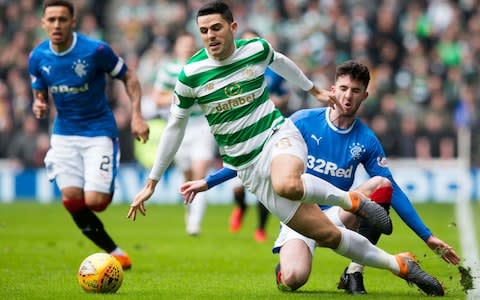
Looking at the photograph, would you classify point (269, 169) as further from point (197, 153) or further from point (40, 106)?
point (197, 153)

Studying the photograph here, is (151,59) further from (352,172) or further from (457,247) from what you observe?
(352,172)

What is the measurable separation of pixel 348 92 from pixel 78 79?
3178 millimetres

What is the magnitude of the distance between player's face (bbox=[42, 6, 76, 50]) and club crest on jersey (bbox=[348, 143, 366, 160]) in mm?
3400

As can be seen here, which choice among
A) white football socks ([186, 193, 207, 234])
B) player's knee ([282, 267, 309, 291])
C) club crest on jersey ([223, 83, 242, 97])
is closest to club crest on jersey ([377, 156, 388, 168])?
player's knee ([282, 267, 309, 291])

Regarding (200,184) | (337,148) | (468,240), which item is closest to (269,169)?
(200,184)

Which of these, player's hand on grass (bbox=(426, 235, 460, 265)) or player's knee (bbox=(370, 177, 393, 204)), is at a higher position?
player's knee (bbox=(370, 177, 393, 204))

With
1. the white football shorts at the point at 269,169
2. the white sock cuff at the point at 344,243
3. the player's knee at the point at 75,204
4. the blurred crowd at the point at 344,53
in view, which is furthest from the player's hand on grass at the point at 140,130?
the blurred crowd at the point at 344,53

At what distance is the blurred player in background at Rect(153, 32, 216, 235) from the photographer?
607 inches

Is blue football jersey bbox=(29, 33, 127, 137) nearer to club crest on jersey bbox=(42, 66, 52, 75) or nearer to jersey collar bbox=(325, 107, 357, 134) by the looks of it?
club crest on jersey bbox=(42, 66, 52, 75)

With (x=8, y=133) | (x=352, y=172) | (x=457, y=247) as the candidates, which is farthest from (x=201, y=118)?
(x=8, y=133)

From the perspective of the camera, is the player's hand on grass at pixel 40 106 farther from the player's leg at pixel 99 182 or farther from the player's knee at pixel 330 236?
the player's knee at pixel 330 236

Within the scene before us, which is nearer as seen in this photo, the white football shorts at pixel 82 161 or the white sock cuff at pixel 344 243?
the white sock cuff at pixel 344 243

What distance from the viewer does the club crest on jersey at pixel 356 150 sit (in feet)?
29.8

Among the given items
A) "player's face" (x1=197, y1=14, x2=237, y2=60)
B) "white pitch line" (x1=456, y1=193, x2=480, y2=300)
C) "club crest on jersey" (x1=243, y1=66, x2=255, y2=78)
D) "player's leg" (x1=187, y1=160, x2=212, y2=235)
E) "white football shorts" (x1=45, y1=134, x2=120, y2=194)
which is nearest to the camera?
"player's face" (x1=197, y1=14, x2=237, y2=60)
